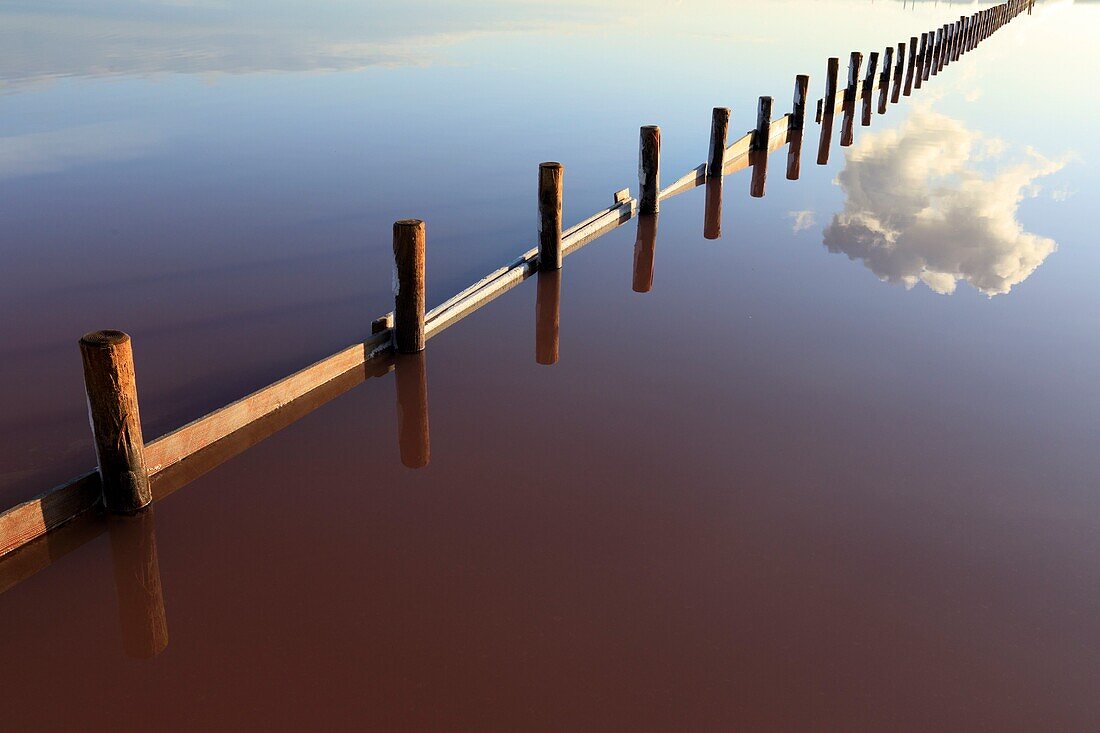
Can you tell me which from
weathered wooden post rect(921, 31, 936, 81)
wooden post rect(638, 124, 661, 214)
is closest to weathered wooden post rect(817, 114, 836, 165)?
wooden post rect(638, 124, 661, 214)

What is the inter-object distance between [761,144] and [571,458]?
37.3 feet

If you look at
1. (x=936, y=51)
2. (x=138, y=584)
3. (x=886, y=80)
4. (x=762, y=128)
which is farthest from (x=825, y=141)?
(x=936, y=51)

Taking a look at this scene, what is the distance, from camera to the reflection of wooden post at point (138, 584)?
4.66 metres

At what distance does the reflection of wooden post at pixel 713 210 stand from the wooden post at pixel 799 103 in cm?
497

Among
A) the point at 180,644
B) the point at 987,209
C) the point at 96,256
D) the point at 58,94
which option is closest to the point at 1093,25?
the point at 987,209

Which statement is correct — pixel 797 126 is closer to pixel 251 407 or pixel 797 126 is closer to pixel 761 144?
pixel 761 144

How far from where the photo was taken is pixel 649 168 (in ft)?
38.1

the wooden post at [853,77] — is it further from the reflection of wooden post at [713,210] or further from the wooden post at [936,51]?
the wooden post at [936,51]

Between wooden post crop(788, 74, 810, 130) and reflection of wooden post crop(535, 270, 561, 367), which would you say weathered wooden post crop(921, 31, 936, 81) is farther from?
reflection of wooden post crop(535, 270, 561, 367)

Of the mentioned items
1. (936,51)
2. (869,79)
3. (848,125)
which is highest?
(936,51)

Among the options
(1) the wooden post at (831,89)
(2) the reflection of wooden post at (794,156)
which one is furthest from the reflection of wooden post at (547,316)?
(1) the wooden post at (831,89)

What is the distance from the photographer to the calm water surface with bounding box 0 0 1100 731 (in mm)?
4426

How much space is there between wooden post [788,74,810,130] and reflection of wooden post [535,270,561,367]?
34.0 feet

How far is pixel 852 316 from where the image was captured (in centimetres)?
916
